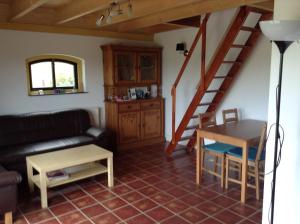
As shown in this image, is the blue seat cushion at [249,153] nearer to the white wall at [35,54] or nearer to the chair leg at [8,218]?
the chair leg at [8,218]

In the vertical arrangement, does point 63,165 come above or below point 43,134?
below

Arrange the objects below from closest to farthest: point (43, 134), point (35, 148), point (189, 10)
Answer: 1. point (189, 10)
2. point (35, 148)
3. point (43, 134)

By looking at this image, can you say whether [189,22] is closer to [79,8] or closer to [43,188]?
[79,8]

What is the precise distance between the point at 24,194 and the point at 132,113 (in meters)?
2.35

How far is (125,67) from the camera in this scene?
5148 mm

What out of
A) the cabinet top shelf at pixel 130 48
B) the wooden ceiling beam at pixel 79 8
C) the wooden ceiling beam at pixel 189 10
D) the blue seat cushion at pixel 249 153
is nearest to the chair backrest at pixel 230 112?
the blue seat cushion at pixel 249 153

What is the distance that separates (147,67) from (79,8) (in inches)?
85.2

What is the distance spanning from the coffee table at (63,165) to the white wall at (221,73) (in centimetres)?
225

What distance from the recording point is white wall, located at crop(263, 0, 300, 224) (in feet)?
6.63

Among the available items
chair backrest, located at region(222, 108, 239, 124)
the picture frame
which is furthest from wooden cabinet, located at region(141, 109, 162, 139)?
chair backrest, located at region(222, 108, 239, 124)

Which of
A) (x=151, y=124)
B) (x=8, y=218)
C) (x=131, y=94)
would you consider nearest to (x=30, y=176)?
(x=8, y=218)

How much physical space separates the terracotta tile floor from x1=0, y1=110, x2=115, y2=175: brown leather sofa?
591 millimetres

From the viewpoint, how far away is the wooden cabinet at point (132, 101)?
16.3 feet

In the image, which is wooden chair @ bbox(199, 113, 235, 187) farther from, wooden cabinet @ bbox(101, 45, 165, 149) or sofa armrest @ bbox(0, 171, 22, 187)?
sofa armrest @ bbox(0, 171, 22, 187)
